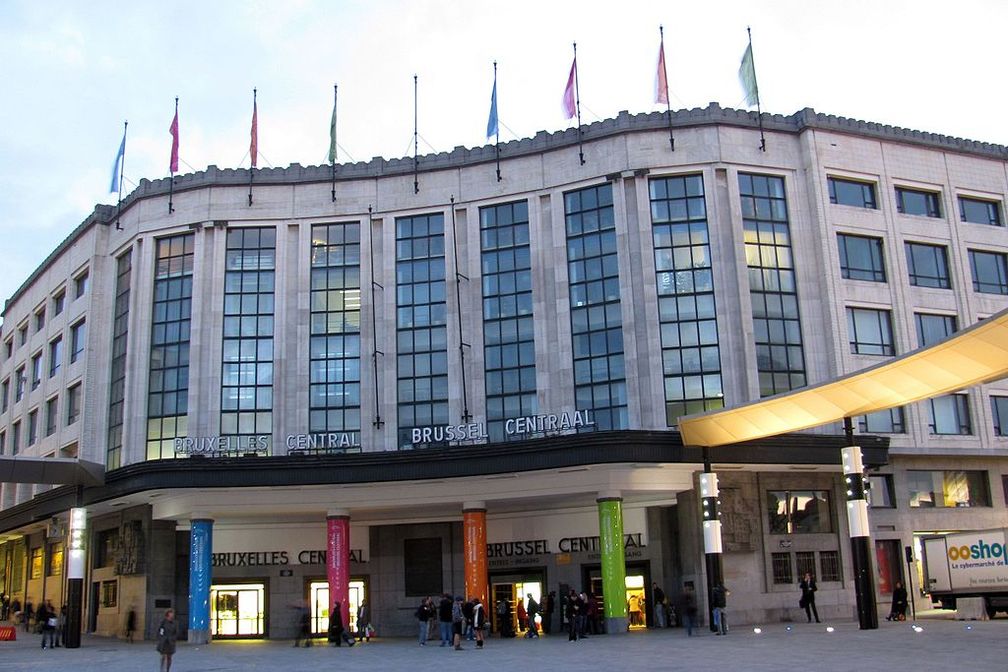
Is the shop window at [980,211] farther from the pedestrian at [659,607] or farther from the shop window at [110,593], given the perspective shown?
the shop window at [110,593]

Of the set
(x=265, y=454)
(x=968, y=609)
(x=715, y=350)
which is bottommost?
(x=968, y=609)

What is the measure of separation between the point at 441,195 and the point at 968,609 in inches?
1295

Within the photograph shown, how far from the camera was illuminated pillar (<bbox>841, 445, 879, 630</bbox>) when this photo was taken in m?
35.9

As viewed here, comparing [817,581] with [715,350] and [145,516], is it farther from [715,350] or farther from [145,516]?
[145,516]

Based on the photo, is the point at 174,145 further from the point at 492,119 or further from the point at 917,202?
the point at 917,202

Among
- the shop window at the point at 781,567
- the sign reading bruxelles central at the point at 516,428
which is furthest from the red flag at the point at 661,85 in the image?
the shop window at the point at 781,567

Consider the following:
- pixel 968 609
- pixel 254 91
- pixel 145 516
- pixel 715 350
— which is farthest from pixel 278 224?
pixel 968 609

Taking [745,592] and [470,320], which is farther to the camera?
[470,320]

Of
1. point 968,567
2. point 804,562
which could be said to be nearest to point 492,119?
point 804,562

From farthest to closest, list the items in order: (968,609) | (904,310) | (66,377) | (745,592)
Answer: (66,377) < (904,310) < (745,592) < (968,609)

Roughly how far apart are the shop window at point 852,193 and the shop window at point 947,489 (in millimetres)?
14350

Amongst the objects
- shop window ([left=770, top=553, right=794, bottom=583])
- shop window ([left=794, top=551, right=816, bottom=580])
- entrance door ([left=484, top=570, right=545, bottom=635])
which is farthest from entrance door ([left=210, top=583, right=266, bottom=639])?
shop window ([left=794, top=551, right=816, bottom=580])

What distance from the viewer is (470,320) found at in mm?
54125

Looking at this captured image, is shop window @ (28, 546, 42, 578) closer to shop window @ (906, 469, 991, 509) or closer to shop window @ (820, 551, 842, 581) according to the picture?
shop window @ (820, 551, 842, 581)
